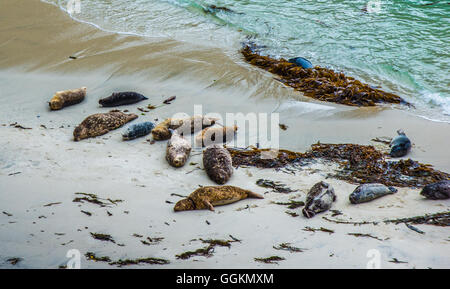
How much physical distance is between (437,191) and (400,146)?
3.47 ft

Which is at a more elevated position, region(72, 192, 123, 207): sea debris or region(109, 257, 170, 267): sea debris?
region(109, 257, 170, 267): sea debris

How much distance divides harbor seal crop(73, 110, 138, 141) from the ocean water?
136 inches

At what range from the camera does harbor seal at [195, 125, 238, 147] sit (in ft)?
15.0

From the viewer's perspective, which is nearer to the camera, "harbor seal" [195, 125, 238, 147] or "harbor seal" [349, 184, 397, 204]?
"harbor seal" [349, 184, 397, 204]

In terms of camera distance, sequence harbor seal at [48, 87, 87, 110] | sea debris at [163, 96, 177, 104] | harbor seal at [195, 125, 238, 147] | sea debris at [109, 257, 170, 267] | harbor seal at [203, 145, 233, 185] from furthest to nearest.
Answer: sea debris at [163, 96, 177, 104] < harbor seal at [48, 87, 87, 110] < harbor seal at [195, 125, 238, 147] < harbor seal at [203, 145, 233, 185] < sea debris at [109, 257, 170, 267]

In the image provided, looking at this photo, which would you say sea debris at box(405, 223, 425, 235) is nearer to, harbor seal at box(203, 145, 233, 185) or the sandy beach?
the sandy beach

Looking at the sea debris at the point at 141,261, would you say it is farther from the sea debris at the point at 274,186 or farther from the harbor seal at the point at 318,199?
the sea debris at the point at 274,186

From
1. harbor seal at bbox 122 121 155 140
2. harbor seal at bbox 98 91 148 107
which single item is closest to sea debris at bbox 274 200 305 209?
harbor seal at bbox 122 121 155 140

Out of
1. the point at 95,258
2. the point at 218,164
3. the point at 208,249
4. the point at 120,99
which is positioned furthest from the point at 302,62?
the point at 95,258
